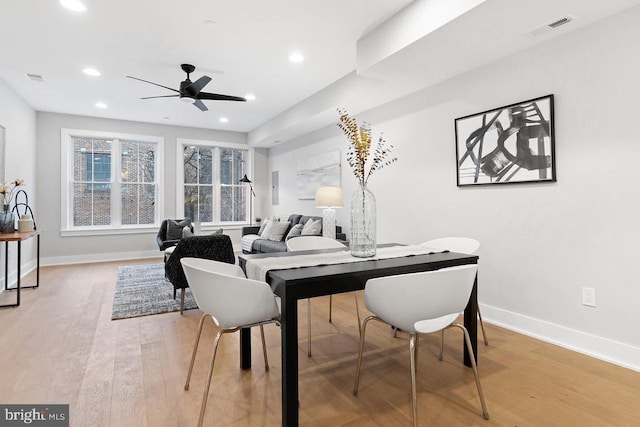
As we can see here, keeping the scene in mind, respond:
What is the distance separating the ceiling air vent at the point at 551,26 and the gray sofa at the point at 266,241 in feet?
11.2

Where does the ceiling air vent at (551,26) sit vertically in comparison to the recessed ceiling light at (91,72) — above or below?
below

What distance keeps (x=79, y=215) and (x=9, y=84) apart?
2620mm

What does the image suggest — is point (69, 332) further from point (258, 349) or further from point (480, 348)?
point (480, 348)

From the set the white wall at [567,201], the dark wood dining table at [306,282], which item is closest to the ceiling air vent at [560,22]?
the white wall at [567,201]

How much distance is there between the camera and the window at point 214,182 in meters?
7.49

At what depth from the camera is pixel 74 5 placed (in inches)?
111

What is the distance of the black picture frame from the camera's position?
110 inches

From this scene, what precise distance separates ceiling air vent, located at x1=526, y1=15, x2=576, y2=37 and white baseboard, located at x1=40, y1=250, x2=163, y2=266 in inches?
270

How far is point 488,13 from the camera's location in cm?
233

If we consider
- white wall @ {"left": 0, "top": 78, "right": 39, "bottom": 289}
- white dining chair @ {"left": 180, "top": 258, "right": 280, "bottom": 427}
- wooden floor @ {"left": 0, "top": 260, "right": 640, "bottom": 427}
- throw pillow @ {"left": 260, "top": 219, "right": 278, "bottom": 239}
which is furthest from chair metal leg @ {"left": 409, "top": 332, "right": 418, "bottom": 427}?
white wall @ {"left": 0, "top": 78, "right": 39, "bottom": 289}

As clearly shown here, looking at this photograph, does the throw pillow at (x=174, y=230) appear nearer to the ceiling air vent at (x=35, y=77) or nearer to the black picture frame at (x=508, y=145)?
the ceiling air vent at (x=35, y=77)

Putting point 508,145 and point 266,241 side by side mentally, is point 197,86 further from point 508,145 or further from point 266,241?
point 508,145

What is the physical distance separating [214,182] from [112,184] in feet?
6.42

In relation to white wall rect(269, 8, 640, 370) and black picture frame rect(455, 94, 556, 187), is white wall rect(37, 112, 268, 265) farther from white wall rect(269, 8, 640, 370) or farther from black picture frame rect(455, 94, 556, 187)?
black picture frame rect(455, 94, 556, 187)
